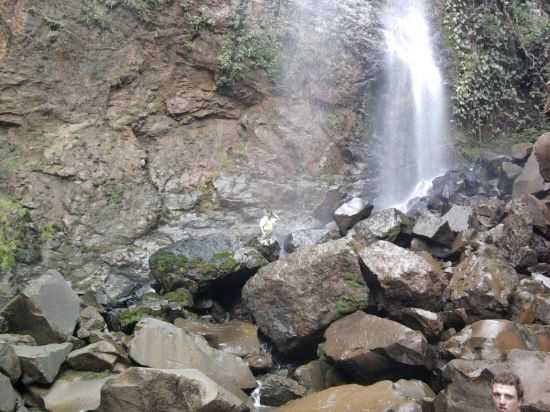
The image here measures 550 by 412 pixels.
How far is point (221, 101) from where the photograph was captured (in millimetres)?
12648

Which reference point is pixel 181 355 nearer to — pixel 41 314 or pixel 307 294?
pixel 41 314

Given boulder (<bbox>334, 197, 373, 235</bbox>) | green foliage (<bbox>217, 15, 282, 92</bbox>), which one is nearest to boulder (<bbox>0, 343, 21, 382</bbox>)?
boulder (<bbox>334, 197, 373, 235</bbox>)

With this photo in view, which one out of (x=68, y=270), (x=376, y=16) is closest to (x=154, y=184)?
(x=68, y=270)

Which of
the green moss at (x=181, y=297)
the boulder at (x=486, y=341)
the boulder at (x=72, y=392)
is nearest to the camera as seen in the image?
the boulder at (x=72, y=392)

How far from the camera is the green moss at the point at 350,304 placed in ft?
25.8

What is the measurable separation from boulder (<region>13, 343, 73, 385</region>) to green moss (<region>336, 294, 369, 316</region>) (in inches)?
149

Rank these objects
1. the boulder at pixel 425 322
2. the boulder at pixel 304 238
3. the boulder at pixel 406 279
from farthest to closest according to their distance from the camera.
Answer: the boulder at pixel 304 238
the boulder at pixel 406 279
the boulder at pixel 425 322

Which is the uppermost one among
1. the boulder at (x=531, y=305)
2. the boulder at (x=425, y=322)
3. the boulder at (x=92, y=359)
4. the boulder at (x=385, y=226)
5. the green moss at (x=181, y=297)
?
the boulder at (x=385, y=226)

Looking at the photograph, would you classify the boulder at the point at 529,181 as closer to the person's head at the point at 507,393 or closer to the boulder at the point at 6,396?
the person's head at the point at 507,393

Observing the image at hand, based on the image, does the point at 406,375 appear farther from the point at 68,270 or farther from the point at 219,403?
the point at 68,270

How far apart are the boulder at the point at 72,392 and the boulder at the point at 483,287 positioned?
15.9 feet

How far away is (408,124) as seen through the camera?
43.8ft

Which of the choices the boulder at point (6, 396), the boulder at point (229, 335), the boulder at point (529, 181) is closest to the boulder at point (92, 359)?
the boulder at point (6, 396)

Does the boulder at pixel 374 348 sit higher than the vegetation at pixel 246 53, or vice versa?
the vegetation at pixel 246 53
